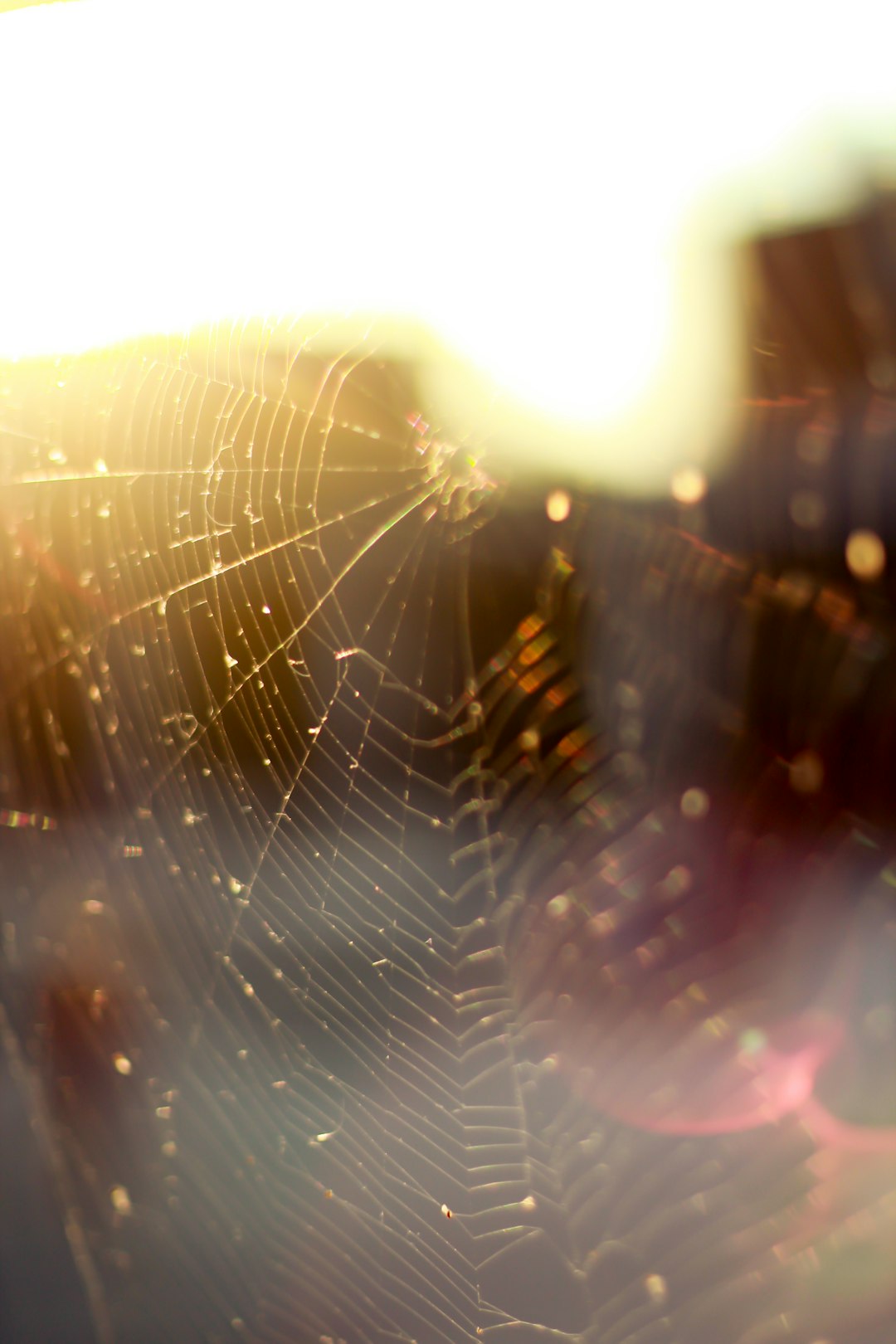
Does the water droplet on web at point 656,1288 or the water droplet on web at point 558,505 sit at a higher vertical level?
the water droplet on web at point 558,505

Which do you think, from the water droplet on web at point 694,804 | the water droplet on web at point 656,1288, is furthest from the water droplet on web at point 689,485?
the water droplet on web at point 656,1288

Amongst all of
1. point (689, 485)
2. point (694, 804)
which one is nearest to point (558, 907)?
point (694, 804)

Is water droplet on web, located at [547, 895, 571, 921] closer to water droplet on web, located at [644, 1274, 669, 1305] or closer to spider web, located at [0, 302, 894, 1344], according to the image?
spider web, located at [0, 302, 894, 1344]

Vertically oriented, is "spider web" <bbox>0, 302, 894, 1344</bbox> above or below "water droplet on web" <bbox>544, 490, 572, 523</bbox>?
below

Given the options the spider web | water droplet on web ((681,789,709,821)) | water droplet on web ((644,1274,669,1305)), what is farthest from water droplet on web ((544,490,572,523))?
water droplet on web ((644,1274,669,1305))

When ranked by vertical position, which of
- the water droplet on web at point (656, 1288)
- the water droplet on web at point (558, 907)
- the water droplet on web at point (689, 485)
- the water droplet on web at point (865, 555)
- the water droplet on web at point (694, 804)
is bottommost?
the water droplet on web at point (656, 1288)

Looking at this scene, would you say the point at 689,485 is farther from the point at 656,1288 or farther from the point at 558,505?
the point at 656,1288

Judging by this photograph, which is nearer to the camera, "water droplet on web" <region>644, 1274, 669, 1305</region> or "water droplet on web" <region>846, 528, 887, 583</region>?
"water droplet on web" <region>846, 528, 887, 583</region>

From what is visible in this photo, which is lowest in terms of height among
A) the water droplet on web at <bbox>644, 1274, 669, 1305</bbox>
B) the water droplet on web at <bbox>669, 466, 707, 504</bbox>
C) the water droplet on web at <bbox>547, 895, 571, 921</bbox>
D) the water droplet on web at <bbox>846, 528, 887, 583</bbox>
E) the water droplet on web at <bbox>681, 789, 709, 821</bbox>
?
the water droplet on web at <bbox>644, 1274, 669, 1305</bbox>

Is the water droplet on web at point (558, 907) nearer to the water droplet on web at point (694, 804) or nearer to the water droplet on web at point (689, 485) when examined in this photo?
the water droplet on web at point (694, 804)
